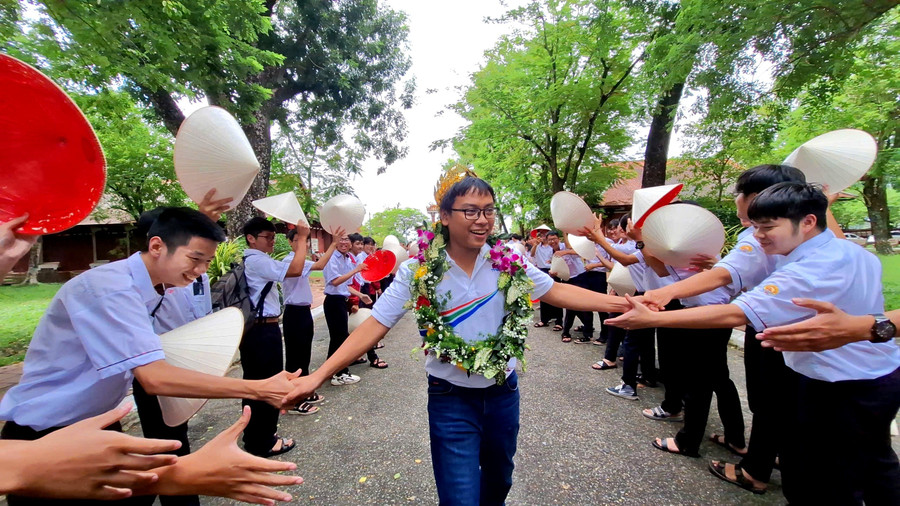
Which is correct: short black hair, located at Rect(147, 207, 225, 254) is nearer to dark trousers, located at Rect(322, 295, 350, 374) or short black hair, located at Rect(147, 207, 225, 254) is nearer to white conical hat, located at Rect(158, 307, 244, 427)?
white conical hat, located at Rect(158, 307, 244, 427)

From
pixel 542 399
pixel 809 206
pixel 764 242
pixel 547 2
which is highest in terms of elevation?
pixel 547 2

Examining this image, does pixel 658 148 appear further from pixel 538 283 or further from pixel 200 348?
pixel 200 348

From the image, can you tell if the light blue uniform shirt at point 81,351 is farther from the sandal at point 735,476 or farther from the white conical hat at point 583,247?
the white conical hat at point 583,247

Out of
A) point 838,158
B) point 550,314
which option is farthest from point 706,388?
point 550,314

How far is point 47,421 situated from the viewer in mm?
1522

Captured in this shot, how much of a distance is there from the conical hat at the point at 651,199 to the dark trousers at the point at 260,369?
3.19 meters

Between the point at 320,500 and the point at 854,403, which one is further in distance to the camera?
the point at 320,500

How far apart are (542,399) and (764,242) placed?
3045mm

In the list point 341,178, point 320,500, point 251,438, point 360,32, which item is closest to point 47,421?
point 320,500

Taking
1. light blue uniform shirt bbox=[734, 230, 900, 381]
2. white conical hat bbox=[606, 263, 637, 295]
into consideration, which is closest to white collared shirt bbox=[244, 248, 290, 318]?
light blue uniform shirt bbox=[734, 230, 900, 381]

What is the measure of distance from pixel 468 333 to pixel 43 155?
208 cm

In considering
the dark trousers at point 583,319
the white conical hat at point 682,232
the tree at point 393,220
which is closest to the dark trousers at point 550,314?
the dark trousers at point 583,319

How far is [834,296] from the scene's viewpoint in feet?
5.71

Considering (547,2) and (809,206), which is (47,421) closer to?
(809,206)
